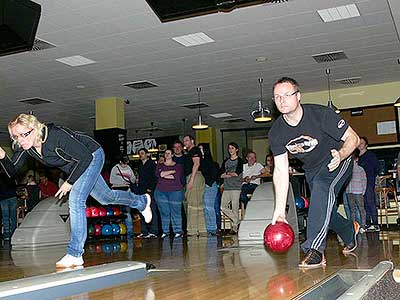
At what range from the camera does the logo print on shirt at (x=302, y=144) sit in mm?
3080

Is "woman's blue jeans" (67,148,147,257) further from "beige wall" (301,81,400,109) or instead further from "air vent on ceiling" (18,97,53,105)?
"beige wall" (301,81,400,109)

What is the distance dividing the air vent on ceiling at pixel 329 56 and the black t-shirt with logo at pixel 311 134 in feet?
18.3

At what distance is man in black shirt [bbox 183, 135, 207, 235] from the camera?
7.00 m

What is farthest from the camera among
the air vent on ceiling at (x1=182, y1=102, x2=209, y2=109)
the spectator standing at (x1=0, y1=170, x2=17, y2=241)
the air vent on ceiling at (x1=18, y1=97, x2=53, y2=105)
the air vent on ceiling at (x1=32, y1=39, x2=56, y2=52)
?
the air vent on ceiling at (x1=182, y1=102, x2=209, y2=109)

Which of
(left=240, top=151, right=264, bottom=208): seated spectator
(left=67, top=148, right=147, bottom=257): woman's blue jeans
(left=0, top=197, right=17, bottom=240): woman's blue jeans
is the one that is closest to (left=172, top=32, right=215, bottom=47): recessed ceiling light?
(left=240, top=151, right=264, bottom=208): seated spectator

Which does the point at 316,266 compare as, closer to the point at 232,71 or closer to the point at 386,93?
the point at 232,71

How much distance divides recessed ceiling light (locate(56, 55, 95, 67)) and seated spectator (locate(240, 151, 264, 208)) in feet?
9.18

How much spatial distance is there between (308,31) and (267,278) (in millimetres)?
5112

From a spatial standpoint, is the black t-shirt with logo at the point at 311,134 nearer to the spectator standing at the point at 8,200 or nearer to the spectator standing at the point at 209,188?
the spectator standing at the point at 209,188

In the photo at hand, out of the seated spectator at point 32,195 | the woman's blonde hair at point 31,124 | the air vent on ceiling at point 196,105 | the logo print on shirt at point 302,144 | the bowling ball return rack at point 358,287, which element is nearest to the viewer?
the bowling ball return rack at point 358,287

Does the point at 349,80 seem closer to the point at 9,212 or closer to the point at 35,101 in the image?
the point at 35,101

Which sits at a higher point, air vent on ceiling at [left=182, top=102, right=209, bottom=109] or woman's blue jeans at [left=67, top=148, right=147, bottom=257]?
air vent on ceiling at [left=182, top=102, right=209, bottom=109]

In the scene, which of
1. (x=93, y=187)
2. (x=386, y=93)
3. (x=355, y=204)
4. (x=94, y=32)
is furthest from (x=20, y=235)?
(x=386, y=93)

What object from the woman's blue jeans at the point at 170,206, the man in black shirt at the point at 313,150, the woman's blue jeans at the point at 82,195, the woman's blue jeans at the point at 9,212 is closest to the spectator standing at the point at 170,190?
the woman's blue jeans at the point at 170,206
